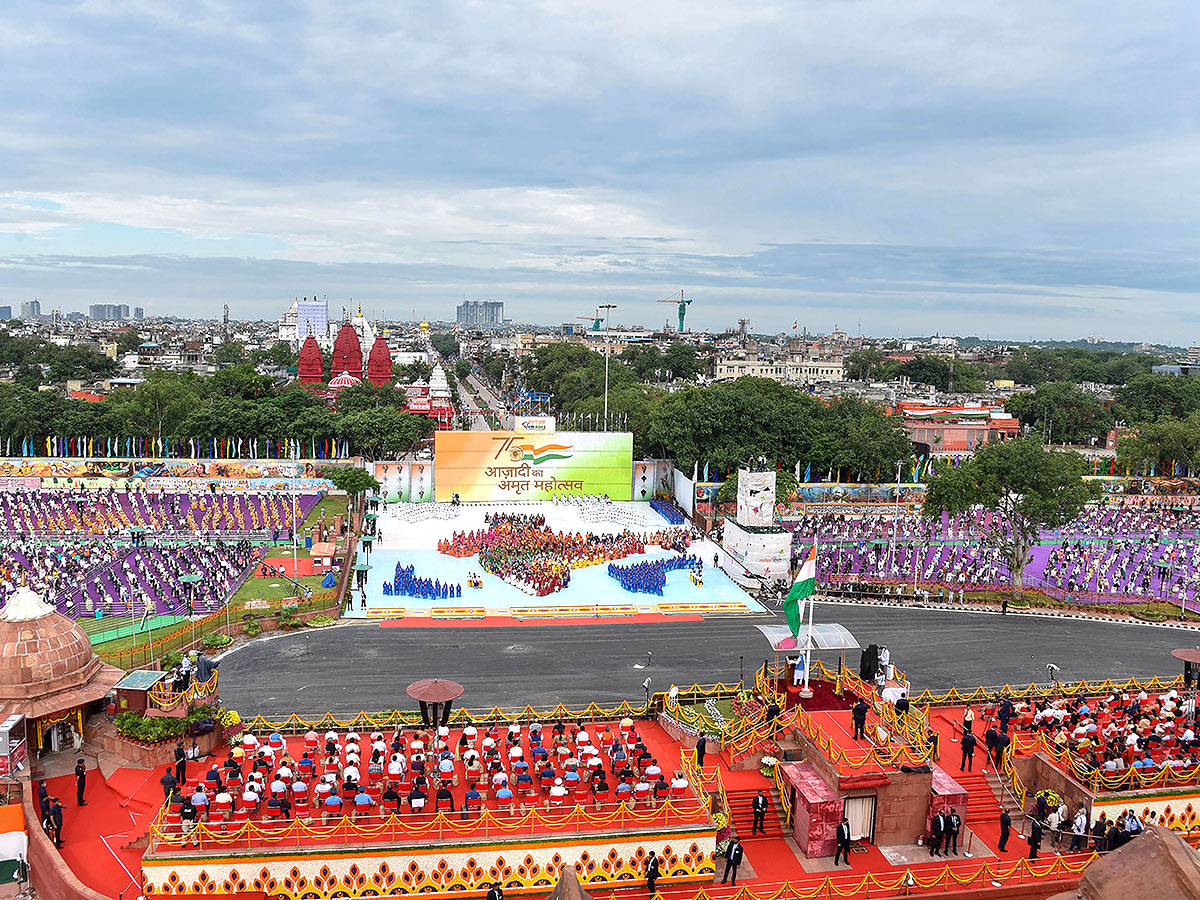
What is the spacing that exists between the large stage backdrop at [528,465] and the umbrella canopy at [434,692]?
3108cm

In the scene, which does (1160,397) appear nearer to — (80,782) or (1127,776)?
(1127,776)

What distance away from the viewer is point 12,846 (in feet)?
47.6

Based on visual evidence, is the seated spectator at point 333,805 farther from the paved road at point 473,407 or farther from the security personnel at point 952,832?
the paved road at point 473,407

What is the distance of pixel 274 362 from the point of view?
158 metres

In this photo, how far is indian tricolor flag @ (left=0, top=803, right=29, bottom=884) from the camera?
1446 centimetres

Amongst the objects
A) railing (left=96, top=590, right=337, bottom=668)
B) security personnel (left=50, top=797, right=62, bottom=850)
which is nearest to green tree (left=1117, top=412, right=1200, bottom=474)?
railing (left=96, top=590, right=337, bottom=668)

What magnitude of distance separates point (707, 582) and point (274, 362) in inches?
5447

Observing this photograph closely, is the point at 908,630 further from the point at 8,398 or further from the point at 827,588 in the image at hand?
the point at 8,398

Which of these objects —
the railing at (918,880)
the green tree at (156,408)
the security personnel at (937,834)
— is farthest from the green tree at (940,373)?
the railing at (918,880)

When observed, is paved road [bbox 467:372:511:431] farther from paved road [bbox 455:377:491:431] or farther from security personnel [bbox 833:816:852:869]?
security personnel [bbox 833:816:852:869]

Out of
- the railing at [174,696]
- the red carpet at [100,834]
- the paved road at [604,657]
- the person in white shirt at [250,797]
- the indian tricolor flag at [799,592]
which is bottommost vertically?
the paved road at [604,657]

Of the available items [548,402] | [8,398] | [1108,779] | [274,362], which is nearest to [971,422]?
[548,402]

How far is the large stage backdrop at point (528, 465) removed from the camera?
49.2 metres

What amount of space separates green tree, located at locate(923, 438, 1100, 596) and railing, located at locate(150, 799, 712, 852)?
25216mm
